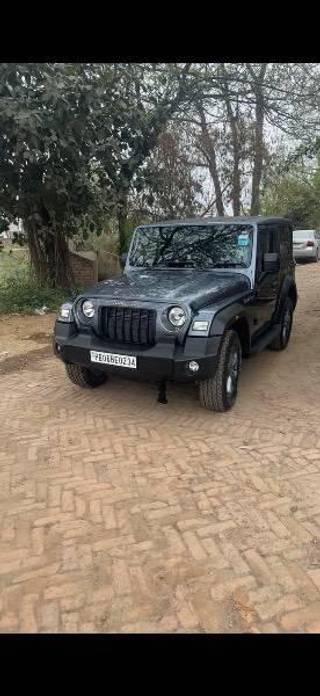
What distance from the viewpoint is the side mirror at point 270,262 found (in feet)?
15.6

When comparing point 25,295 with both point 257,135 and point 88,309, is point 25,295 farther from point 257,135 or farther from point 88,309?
point 257,135

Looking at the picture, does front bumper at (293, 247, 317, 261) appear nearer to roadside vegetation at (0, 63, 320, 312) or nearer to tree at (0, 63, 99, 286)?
roadside vegetation at (0, 63, 320, 312)

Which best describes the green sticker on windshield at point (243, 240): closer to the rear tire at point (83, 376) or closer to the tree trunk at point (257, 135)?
the rear tire at point (83, 376)

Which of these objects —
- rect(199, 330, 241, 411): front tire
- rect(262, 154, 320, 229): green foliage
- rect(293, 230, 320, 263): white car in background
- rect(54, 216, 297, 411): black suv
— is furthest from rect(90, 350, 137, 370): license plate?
rect(262, 154, 320, 229): green foliage

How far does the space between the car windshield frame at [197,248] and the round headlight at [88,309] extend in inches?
45.1

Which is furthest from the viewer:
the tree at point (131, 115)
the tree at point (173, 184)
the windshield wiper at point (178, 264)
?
the tree at point (173, 184)

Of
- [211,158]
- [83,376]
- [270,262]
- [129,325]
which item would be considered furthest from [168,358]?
[211,158]

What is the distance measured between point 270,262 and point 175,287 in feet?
4.28

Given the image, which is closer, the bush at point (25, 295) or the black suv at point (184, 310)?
the black suv at point (184, 310)

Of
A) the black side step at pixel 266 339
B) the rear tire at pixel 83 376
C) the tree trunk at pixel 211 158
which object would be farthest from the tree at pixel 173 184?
the rear tire at pixel 83 376

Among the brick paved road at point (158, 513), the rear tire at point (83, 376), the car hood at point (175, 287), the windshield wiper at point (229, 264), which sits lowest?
the brick paved road at point (158, 513)

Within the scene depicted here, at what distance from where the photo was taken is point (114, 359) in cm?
397

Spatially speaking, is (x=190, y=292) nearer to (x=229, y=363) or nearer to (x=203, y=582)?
(x=229, y=363)
